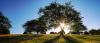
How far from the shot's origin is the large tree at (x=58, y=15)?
83.3 metres

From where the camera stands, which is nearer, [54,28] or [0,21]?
[0,21]

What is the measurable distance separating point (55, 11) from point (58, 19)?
3321 mm

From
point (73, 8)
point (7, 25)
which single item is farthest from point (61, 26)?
point (7, 25)

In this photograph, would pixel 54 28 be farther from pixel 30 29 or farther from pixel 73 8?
pixel 30 29

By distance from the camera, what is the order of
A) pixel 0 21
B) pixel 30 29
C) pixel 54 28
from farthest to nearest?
pixel 30 29, pixel 54 28, pixel 0 21

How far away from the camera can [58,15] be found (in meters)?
83.8

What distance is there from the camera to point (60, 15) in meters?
84.0

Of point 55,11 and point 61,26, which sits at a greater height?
point 55,11

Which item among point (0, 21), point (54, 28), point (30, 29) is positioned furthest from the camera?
point (30, 29)

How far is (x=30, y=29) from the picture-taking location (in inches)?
4355

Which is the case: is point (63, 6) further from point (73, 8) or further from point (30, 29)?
point (30, 29)

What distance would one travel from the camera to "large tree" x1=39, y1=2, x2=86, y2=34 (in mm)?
83312

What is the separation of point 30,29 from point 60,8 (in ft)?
102

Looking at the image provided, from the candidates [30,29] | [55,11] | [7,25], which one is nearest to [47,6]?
[55,11]
